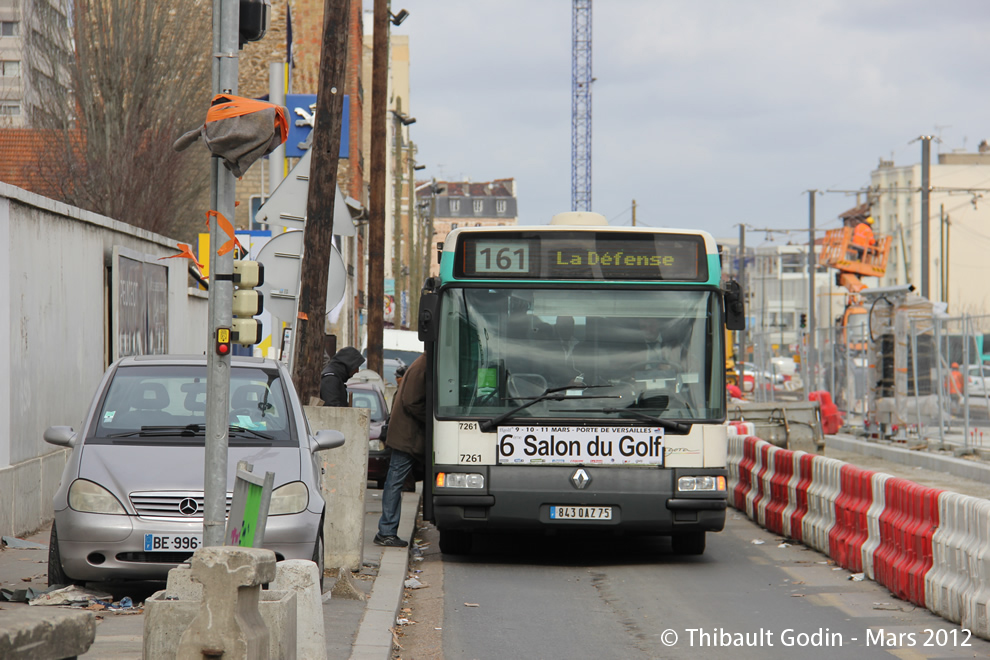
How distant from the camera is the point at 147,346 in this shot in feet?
57.8

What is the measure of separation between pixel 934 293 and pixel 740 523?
346 feet

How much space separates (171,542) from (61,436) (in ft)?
3.77

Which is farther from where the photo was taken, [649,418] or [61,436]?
[649,418]

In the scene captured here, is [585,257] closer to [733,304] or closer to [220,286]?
[733,304]

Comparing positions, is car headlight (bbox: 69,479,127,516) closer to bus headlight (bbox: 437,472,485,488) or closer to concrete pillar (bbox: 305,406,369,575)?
concrete pillar (bbox: 305,406,369,575)

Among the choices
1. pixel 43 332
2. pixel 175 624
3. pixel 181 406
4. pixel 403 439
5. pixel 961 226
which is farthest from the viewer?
pixel 961 226

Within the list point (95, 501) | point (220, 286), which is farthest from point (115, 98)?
point (220, 286)

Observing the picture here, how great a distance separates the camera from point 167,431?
8.89 m

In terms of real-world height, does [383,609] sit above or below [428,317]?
below

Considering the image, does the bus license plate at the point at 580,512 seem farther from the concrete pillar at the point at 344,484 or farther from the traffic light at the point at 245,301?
the traffic light at the point at 245,301

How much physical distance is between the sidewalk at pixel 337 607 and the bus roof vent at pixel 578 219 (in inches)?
132

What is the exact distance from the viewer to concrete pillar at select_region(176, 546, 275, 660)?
4887 mm

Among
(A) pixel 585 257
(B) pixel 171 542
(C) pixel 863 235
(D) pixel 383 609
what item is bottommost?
(D) pixel 383 609

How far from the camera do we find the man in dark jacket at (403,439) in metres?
11.7
